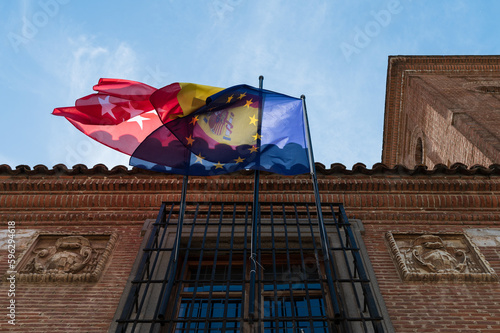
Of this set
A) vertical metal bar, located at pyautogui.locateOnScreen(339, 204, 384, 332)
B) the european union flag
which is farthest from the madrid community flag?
vertical metal bar, located at pyautogui.locateOnScreen(339, 204, 384, 332)

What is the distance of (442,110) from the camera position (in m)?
13.2

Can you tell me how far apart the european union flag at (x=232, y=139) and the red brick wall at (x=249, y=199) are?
42.2 inches

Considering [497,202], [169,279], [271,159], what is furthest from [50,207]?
[497,202]

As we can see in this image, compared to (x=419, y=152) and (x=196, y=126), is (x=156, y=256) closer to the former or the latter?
(x=196, y=126)

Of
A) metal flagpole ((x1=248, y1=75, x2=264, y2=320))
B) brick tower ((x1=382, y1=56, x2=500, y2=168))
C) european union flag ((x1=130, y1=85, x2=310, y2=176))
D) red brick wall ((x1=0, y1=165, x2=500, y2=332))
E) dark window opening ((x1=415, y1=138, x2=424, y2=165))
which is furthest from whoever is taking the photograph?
dark window opening ((x1=415, y1=138, x2=424, y2=165))

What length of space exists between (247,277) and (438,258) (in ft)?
7.46

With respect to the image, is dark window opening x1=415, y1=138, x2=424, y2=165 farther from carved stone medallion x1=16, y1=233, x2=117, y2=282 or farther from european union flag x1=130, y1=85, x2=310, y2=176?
carved stone medallion x1=16, y1=233, x2=117, y2=282

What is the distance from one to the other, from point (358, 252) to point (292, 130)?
1.76 meters

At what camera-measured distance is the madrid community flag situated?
6.24 m

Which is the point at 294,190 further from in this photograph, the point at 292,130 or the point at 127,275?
the point at 127,275

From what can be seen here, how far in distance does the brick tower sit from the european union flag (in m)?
5.34

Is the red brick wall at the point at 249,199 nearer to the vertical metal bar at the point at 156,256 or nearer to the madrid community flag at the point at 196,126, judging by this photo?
the vertical metal bar at the point at 156,256

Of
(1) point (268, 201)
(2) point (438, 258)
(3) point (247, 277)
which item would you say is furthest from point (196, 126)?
(2) point (438, 258)

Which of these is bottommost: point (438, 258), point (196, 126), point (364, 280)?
point (364, 280)
